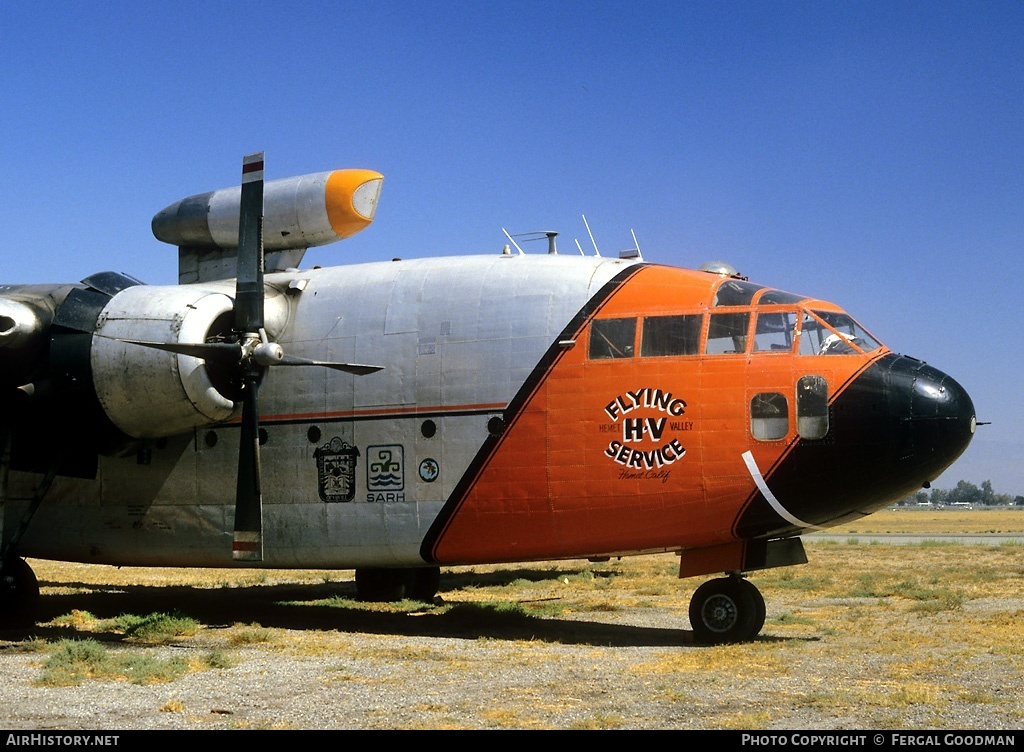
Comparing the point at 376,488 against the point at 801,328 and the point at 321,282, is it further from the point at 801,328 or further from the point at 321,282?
the point at 801,328

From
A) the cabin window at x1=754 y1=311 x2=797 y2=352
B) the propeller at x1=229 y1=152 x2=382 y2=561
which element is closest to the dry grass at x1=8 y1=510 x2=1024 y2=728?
the propeller at x1=229 y1=152 x2=382 y2=561

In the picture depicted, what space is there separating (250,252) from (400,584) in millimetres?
6894

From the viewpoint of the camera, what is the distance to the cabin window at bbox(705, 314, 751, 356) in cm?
1319

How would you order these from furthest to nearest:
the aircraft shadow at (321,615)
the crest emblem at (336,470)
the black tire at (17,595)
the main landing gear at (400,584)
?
the main landing gear at (400,584), the black tire at (17,595), the crest emblem at (336,470), the aircraft shadow at (321,615)

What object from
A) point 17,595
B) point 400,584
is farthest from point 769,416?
point 17,595

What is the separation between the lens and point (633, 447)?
13312 millimetres

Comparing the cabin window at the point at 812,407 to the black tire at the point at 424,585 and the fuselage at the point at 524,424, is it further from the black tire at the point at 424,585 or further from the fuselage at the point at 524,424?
the black tire at the point at 424,585

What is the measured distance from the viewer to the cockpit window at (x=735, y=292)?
1349cm

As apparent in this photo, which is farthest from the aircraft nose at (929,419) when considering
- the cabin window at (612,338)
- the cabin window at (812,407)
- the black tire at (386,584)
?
the black tire at (386,584)

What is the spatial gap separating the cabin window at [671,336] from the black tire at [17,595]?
9.74m

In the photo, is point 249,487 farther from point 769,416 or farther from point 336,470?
point 769,416

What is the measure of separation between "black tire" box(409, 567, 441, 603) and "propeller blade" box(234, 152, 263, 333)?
6.12 meters
